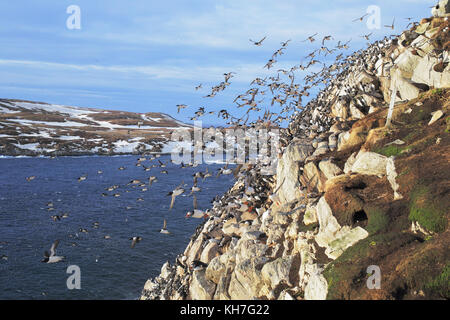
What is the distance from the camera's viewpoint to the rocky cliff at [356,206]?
1378 cm

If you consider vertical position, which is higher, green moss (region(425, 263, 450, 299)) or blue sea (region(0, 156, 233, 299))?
green moss (region(425, 263, 450, 299))

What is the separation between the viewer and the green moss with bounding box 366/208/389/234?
15792 millimetres

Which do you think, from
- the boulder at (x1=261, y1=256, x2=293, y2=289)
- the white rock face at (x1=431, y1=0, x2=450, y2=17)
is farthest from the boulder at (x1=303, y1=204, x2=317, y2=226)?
the white rock face at (x1=431, y1=0, x2=450, y2=17)

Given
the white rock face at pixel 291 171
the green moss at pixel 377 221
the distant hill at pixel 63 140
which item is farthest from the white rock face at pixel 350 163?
the distant hill at pixel 63 140

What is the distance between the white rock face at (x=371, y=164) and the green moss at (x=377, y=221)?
3.87 m

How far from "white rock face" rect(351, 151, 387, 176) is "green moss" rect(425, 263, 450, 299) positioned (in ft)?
28.0

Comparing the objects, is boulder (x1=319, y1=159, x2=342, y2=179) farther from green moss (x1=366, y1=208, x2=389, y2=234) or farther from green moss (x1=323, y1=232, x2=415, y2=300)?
green moss (x1=323, y1=232, x2=415, y2=300)

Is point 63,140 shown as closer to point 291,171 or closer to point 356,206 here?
point 291,171

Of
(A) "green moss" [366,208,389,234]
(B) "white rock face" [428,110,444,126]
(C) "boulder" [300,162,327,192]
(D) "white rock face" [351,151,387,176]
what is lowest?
(A) "green moss" [366,208,389,234]

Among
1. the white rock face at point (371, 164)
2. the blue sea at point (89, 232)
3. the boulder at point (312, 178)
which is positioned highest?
the white rock face at point (371, 164)

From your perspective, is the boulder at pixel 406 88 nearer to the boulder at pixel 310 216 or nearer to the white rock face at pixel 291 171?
the white rock face at pixel 291 171

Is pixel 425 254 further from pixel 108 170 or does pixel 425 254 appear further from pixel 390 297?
pixel 108 170

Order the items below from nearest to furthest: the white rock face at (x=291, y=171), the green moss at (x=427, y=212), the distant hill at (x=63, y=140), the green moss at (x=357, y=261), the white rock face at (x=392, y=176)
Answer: the green moss at (x=357, y=261)
the green moss at (x=427, y=212)
the white rock face at (x=392, y=176)
the white rock face at (x=291, y=171)
the distant hill at (x=63, y=140)

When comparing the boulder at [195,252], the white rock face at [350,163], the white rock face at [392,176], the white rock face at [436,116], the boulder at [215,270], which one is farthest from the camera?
the boulder at [195,252]
